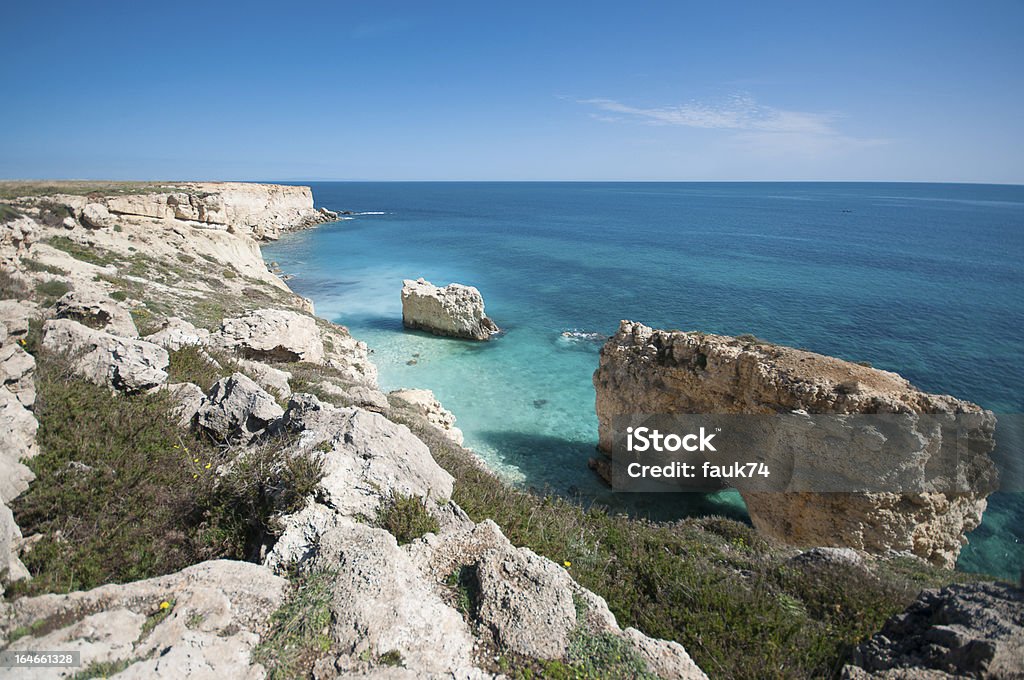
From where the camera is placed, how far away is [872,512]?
1049 centimetres

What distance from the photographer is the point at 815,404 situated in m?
10.9

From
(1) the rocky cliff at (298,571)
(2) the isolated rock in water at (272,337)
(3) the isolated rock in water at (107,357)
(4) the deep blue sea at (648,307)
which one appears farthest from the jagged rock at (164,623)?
(2) the isolated rock in water at (272,337)

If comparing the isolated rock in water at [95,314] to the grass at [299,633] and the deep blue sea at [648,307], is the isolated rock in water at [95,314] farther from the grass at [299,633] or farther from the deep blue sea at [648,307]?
the deep blue sea at [648,307]

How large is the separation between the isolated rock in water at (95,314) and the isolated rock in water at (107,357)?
2194mm

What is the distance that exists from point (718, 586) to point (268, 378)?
927 cm

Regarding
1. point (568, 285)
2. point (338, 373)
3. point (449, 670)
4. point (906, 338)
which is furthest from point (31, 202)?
point (906, 338)

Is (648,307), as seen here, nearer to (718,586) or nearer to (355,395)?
(355,395)

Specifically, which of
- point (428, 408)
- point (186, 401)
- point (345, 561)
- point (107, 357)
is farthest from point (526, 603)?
point (428, 408)

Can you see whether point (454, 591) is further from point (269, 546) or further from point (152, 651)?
point (152, 651)

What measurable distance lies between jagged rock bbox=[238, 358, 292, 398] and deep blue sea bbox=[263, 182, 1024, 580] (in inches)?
234

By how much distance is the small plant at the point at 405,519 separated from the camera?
5.00m

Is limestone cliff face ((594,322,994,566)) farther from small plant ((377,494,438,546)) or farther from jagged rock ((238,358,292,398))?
jagged rock ((238,358,292,398))

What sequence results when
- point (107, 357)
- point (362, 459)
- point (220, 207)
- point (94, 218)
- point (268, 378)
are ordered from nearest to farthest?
point (362, 459), point (107, 357), point (268, 378), point (94, 218), point (220, 207)

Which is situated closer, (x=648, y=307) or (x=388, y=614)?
(x=388, y=614)
